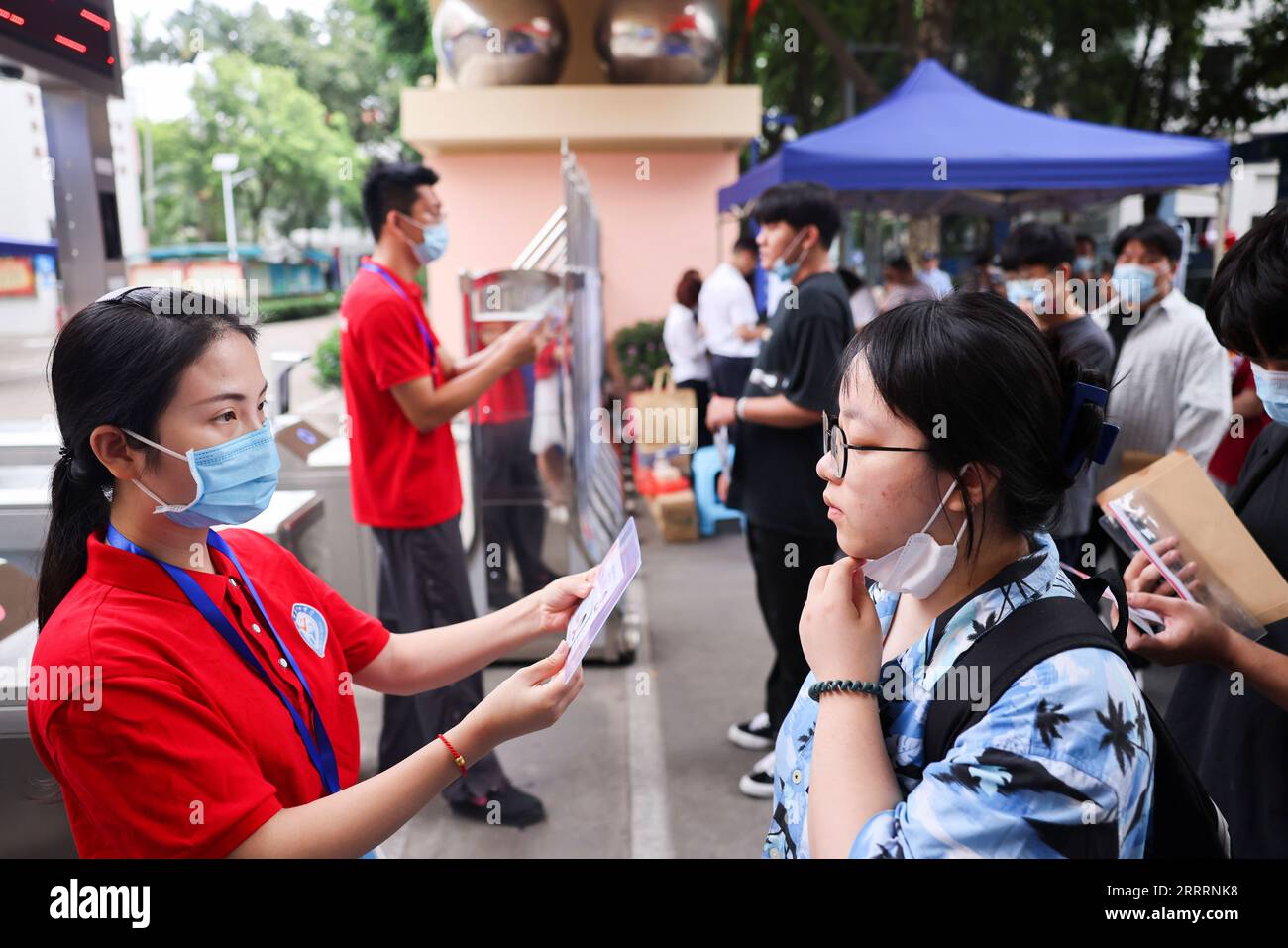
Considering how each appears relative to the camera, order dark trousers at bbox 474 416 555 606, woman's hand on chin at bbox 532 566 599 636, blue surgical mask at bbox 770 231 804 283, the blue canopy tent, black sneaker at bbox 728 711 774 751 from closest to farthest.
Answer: woman's hand on chin at bbox 532 566 599 636
blue surgical mask at bbox 770 231 804 283
black sneaker at bbox 728 711 774 751
dark trousers at bbox 474 416 555 606
the blue canopy tent

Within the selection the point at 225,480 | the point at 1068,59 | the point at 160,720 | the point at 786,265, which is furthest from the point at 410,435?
the point at 1068,59

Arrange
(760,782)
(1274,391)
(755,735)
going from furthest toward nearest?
(755,735)
(760,782)
(1274,391)

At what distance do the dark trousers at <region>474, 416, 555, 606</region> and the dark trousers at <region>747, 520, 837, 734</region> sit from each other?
136cm

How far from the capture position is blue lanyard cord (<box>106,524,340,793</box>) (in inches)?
54.5

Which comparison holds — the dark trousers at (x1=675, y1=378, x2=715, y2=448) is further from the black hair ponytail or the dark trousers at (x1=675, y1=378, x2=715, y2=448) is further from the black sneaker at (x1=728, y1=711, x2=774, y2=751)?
the black hair ponytail

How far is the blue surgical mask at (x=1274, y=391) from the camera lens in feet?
5.49

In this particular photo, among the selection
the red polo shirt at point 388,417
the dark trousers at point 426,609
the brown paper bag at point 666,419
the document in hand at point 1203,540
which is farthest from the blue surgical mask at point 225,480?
the brown paper bag at point 666,419

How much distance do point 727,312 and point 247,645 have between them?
21.9ft

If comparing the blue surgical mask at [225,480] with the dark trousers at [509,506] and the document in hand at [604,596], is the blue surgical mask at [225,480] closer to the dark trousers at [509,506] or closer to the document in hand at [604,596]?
the document in hand at [604,596]

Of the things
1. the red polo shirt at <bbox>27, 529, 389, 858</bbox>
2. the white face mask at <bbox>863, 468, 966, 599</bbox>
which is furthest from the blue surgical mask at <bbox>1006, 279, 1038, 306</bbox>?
the red polo shirt at <bbox>27, 529, 389, 858</bbox>

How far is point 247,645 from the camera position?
1.41 m

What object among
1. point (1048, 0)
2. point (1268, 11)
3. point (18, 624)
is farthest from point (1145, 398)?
point (1268, 11)

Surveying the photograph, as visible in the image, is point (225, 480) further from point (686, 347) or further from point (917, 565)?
point (686, 347)
